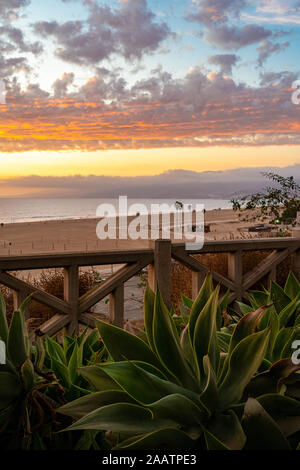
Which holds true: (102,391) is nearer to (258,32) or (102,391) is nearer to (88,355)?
(88,355)

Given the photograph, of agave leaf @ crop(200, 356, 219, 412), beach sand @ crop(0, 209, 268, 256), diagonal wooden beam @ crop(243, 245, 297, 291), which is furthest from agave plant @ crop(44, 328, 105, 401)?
beach sand @ crop(0, 209, 268, 256)

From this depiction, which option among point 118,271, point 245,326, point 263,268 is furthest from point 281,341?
point 263,268

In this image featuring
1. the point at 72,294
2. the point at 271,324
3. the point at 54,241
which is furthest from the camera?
the point at 54,241

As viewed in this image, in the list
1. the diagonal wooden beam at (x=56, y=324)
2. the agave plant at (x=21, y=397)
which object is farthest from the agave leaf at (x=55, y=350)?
the diagonal wooden beam at (x=56, y=324)

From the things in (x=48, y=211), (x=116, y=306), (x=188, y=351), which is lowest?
(x=116, y=306)

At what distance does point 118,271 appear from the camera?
4.24 meters

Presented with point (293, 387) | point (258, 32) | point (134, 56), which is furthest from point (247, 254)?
point (293, 387)

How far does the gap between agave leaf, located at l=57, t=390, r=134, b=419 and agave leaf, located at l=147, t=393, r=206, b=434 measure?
0.37 feet

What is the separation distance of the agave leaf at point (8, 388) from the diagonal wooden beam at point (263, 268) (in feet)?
13.4

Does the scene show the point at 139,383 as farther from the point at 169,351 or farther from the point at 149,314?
the point at 149,314

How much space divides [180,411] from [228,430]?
0.33 feet
